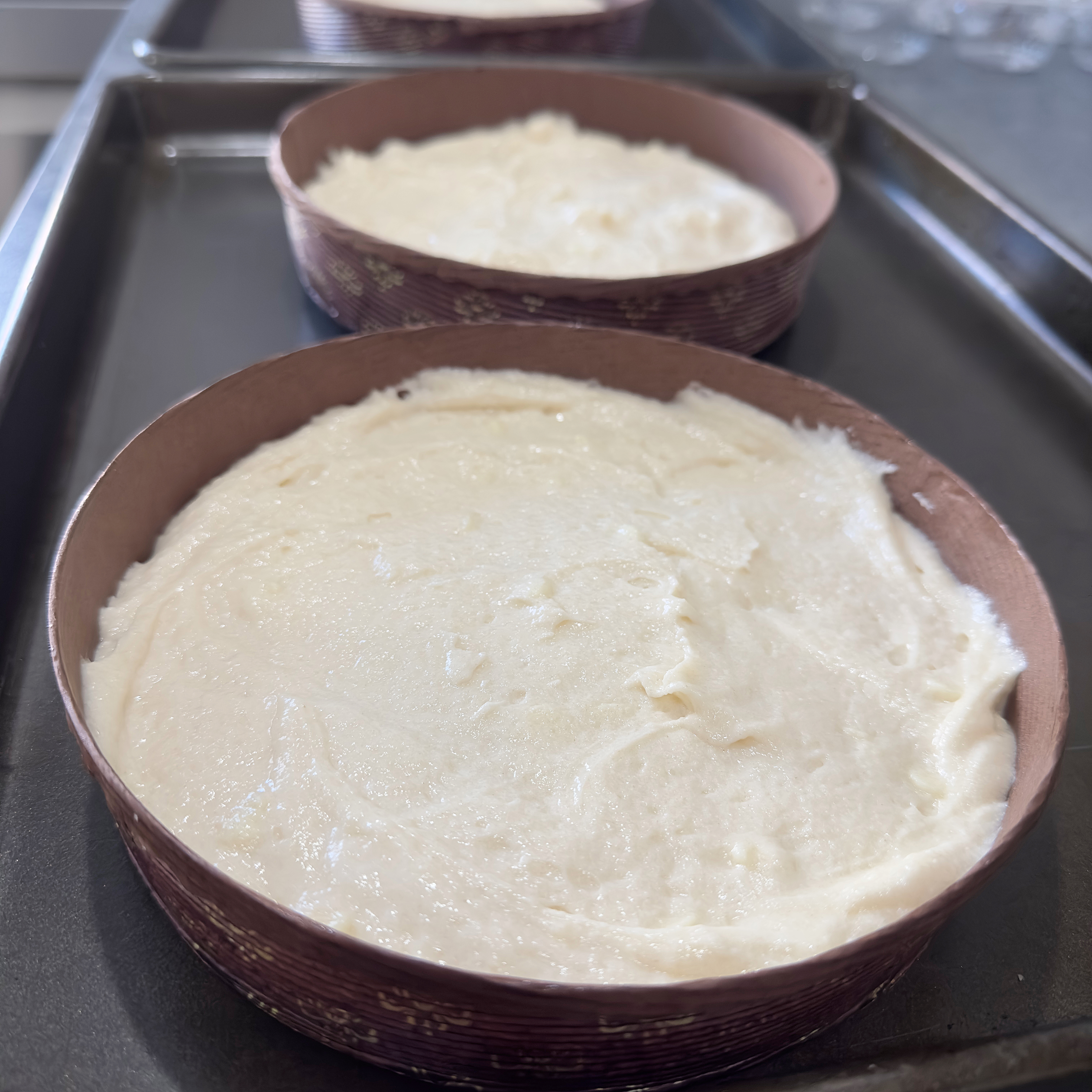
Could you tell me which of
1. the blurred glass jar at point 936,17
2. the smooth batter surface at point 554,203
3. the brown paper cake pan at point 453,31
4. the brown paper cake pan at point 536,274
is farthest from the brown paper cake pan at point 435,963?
the blurred glass jar at point 936,17

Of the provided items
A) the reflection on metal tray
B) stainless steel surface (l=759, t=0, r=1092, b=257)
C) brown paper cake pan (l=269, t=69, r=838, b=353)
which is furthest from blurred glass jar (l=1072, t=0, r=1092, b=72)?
brown paper cake pan (l=269, t=69, r=838, b=353)

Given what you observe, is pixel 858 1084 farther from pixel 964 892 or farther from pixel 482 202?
pixel 482 202

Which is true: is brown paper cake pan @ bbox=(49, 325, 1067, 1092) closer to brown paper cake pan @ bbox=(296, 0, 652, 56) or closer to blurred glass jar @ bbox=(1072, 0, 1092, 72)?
brown paper cake pan @ bbox=(296, 0, 652, 56)

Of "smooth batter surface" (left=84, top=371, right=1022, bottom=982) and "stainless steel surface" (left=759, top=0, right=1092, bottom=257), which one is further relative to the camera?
"stainless steel surface" (left=759, top=0, right=1092, bottom=257)

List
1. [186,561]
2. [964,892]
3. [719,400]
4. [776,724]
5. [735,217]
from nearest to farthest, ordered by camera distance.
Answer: [964,892]
[776,724]
[186,561]
[719,400]
[735,217]

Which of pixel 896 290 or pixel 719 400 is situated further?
pixel 896 290

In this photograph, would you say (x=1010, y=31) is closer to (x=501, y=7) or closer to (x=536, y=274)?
(x=501, y=7)

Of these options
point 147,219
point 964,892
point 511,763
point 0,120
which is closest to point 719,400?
point 511,763
